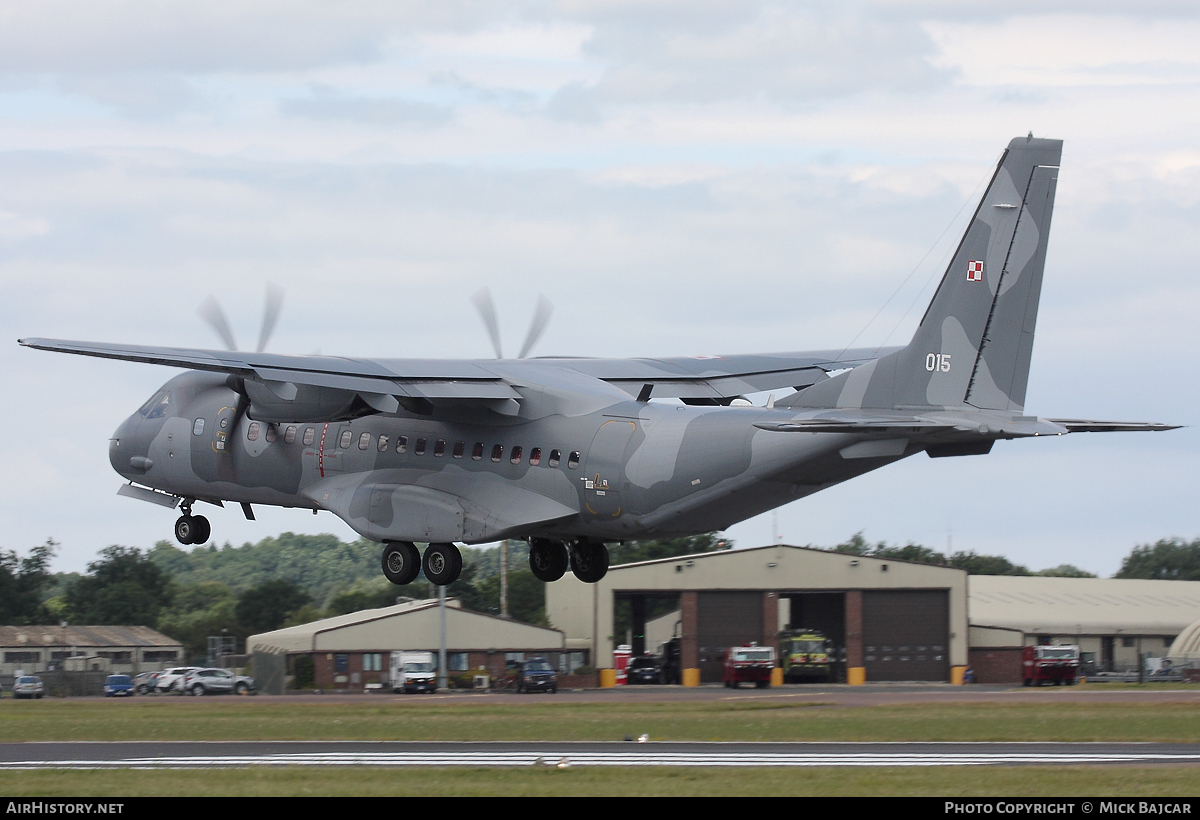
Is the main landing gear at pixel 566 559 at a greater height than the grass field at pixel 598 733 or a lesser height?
greater

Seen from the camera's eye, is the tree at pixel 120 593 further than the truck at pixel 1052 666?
Yes

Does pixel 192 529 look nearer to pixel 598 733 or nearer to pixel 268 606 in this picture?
pixel 598 733

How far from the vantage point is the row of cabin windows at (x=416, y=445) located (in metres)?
28.0

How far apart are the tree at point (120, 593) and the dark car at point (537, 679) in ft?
138

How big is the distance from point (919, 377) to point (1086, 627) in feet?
218

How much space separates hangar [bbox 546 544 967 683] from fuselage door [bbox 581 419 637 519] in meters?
40.7

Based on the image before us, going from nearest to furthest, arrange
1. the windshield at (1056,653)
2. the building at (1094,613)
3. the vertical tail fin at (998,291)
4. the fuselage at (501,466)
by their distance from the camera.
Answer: the vertical tail fin at (998,291)
the fuselage at (501,466)
the windshield at (1056,653)
the building at (1094,613)

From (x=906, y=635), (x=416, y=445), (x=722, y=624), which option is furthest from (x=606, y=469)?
(x=906, y=635)

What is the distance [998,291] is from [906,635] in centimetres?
4665

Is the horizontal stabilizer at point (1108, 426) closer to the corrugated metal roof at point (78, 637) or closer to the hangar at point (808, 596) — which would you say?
the hangar at point (808, 596)

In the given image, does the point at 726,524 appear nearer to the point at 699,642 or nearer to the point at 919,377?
the point at 919,377

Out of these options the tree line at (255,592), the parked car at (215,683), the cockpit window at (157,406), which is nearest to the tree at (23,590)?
the tree line at (255,592)

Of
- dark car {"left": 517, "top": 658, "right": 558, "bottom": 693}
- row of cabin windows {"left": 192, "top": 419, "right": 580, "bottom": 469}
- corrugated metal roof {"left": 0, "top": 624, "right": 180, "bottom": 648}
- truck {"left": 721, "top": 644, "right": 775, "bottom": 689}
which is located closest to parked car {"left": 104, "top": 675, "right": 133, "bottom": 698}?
dark car {"left": 517, "top": 658, "right": 558, "bottom": 693}
